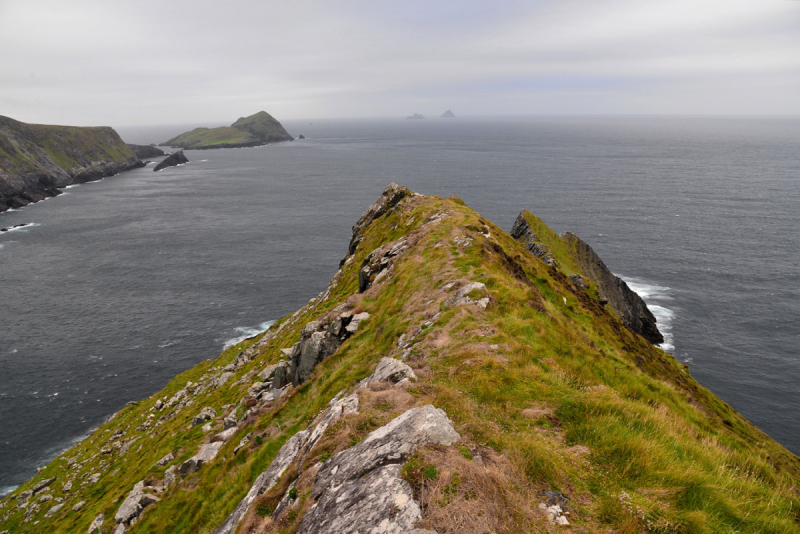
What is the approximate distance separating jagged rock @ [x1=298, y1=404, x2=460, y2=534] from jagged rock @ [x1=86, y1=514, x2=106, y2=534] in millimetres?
27443

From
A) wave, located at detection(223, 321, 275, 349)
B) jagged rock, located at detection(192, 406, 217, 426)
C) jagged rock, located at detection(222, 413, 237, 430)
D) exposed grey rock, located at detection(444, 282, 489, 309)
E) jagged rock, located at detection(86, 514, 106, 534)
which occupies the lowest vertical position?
wave, located at detection(223, 321, 275, 349)

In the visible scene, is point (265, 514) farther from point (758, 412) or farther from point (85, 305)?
point (85, 305)

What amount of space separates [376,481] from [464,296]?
45.7 ft

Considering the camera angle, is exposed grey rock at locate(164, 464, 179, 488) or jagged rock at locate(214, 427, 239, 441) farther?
jagged rock at locate(214, 427, 239, 441)

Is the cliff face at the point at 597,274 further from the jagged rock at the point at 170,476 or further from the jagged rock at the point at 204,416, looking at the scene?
the jagged rock at the point at 170,476

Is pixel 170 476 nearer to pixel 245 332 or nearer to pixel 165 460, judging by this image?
pixel 165 460

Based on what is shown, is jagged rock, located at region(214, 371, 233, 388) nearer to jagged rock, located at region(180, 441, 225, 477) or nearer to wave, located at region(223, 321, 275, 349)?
jagged rock, located at region(180, 441, 225, 477)

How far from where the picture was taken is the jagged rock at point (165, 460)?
31505 millimetres

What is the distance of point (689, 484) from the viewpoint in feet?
29.0

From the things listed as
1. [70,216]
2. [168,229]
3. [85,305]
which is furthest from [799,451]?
[70,216]

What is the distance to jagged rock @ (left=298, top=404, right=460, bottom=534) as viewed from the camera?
873 cm

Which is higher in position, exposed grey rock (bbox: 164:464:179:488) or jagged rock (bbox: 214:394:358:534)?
jagged rock (bbox: 214:394:358:534)

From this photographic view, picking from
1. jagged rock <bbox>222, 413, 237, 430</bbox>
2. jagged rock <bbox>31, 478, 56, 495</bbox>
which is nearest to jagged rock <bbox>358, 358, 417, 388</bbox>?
jagged rock <bbox>222, 413, 237, 430</bbox>

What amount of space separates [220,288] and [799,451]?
102373 millimetres
